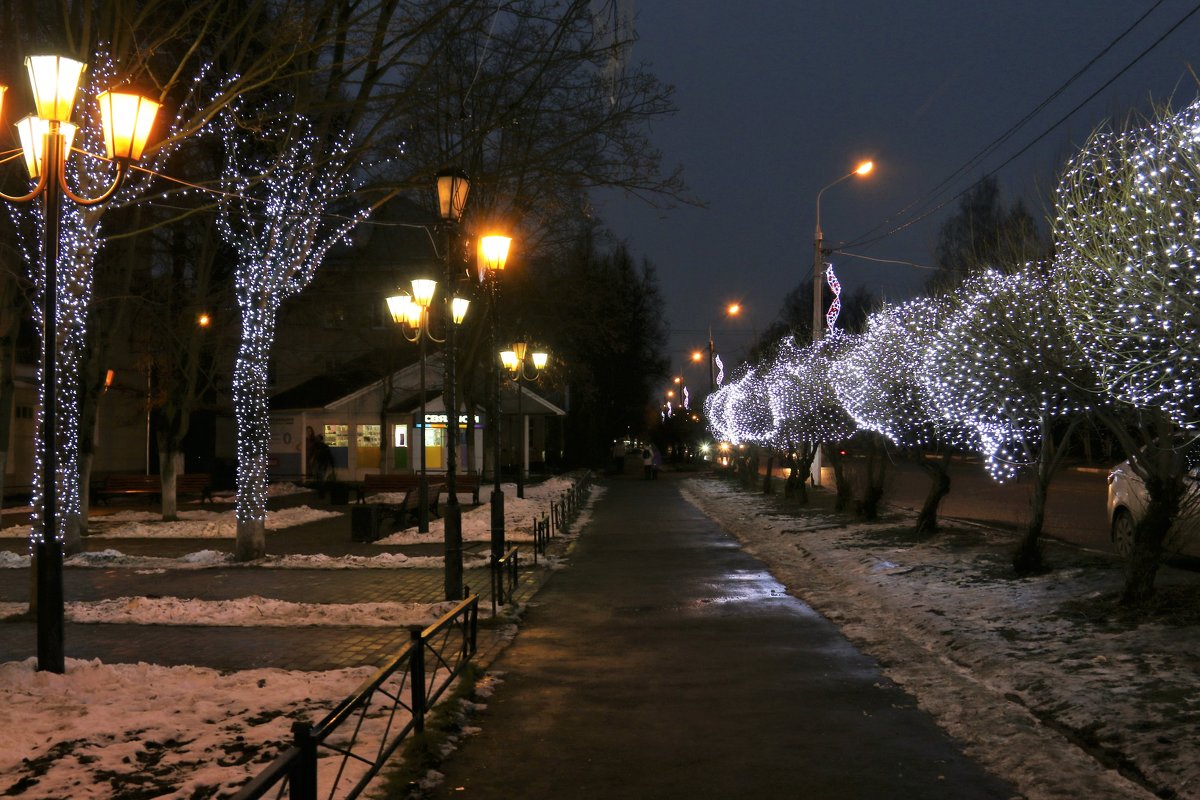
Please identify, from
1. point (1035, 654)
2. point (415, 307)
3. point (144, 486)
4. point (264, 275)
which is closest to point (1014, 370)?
point (1035, 654)

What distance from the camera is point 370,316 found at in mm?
43281

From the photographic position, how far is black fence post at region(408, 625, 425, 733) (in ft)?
21.8

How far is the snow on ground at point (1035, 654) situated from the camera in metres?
6.24

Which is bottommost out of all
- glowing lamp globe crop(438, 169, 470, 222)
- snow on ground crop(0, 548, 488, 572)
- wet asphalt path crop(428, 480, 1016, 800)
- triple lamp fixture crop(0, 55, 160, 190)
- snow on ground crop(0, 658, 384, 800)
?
wet asphalt path crop(428, 480, 1016, 800)

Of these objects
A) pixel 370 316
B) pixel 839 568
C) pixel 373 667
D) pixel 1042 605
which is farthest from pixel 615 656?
pixel 370 316

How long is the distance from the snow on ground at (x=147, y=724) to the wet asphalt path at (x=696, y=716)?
107cm

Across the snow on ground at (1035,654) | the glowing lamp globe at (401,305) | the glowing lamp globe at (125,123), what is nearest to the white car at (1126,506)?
the snow on ground at (1035,654)

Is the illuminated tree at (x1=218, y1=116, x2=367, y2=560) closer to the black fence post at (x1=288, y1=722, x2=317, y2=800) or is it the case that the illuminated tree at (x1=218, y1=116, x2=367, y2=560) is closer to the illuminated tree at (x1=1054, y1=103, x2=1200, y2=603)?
the illuminated tree at (x1=1054, y1=103, x2=1200, y2=603)

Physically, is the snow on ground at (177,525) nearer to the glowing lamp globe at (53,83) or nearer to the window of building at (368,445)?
the glowing lamp globe at (53,83)

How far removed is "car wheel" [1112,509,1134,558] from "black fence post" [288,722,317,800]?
→ 12.6 m

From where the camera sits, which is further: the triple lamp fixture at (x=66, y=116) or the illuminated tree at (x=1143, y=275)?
the triple lamp fixture at (x=66, y=116)

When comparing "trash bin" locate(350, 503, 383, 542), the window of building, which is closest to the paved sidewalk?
"trash bin" locate(350, 503, 383, 542)

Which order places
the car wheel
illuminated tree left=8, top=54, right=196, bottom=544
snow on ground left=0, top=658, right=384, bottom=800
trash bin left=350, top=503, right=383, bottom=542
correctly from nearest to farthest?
snow on ground left=0, top=658, right=384, bottom=800
illuminated tree left=8, top=54, right=196, bottom=544
the car wheel
trash bin left=350, top=503, right=383, bottom=542

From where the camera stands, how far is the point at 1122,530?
578 inches
